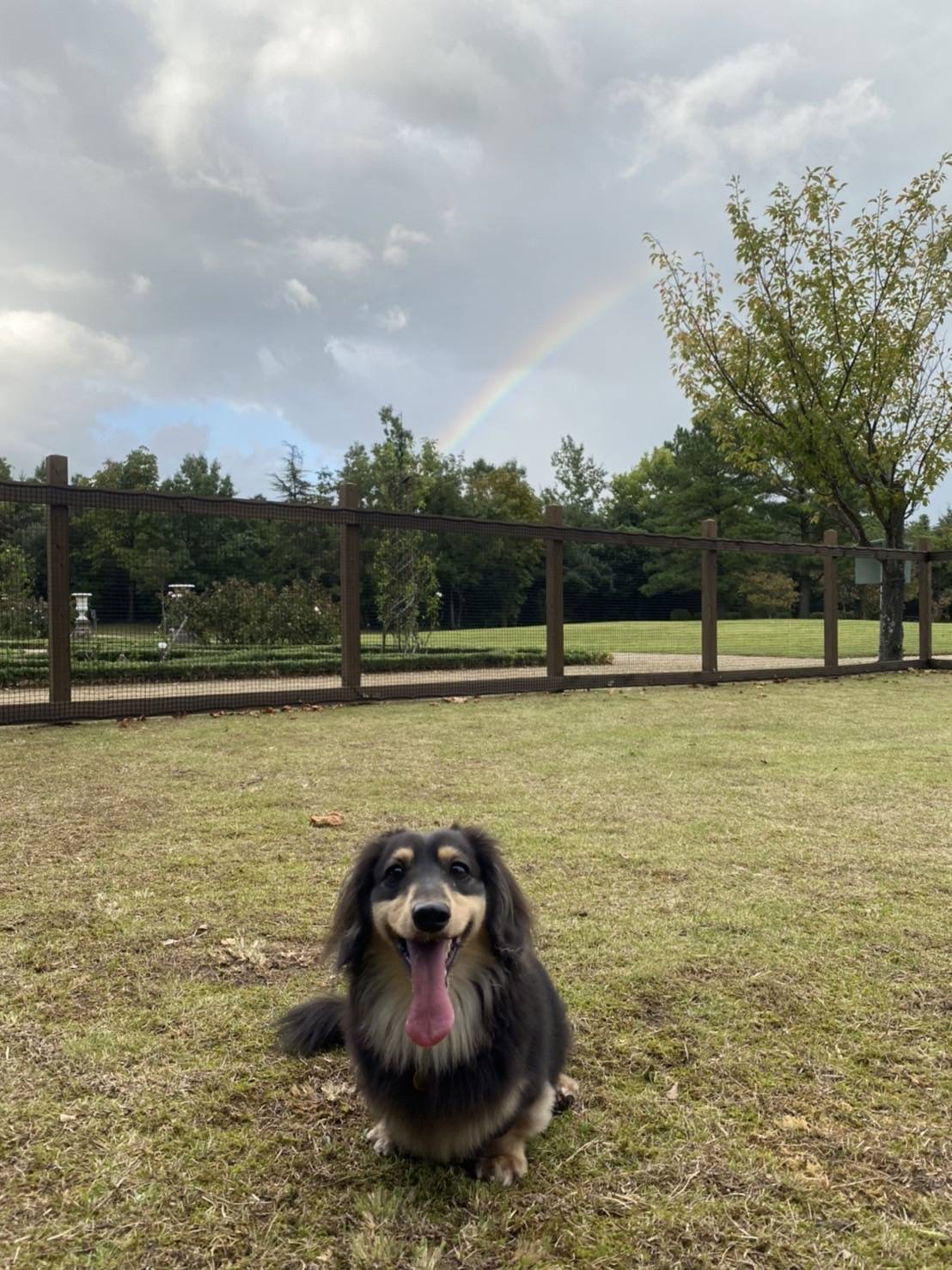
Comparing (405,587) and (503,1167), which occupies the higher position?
(405,587)

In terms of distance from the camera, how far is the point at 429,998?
1580 millimetres

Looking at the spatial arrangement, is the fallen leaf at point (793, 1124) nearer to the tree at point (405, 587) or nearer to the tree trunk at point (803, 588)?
the tree at point (405, 587)

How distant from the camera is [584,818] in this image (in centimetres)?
418

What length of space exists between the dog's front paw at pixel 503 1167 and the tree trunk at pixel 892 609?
1370cm

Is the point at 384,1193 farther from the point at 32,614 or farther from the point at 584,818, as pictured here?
the point at 32,614

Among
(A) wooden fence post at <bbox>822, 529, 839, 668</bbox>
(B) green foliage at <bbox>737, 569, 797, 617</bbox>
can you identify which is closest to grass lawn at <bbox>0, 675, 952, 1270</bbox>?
(A) wooden fence post at <bbox>822, 529, 839, 668</bbox>

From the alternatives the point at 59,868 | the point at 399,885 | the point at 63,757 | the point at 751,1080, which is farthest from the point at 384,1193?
the point at 63,757

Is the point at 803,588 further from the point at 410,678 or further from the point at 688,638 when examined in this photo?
the point at 410,678

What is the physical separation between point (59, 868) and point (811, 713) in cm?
696

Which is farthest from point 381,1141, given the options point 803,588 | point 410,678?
point 803,588

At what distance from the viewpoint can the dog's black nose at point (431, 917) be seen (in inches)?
59.9

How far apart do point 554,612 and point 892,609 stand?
709 cm

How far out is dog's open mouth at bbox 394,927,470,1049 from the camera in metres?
1.57

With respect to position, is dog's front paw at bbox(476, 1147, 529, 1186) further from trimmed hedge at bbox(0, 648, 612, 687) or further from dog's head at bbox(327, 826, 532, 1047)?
trimmed hedge at bbox(0, 648, 612, 687)
